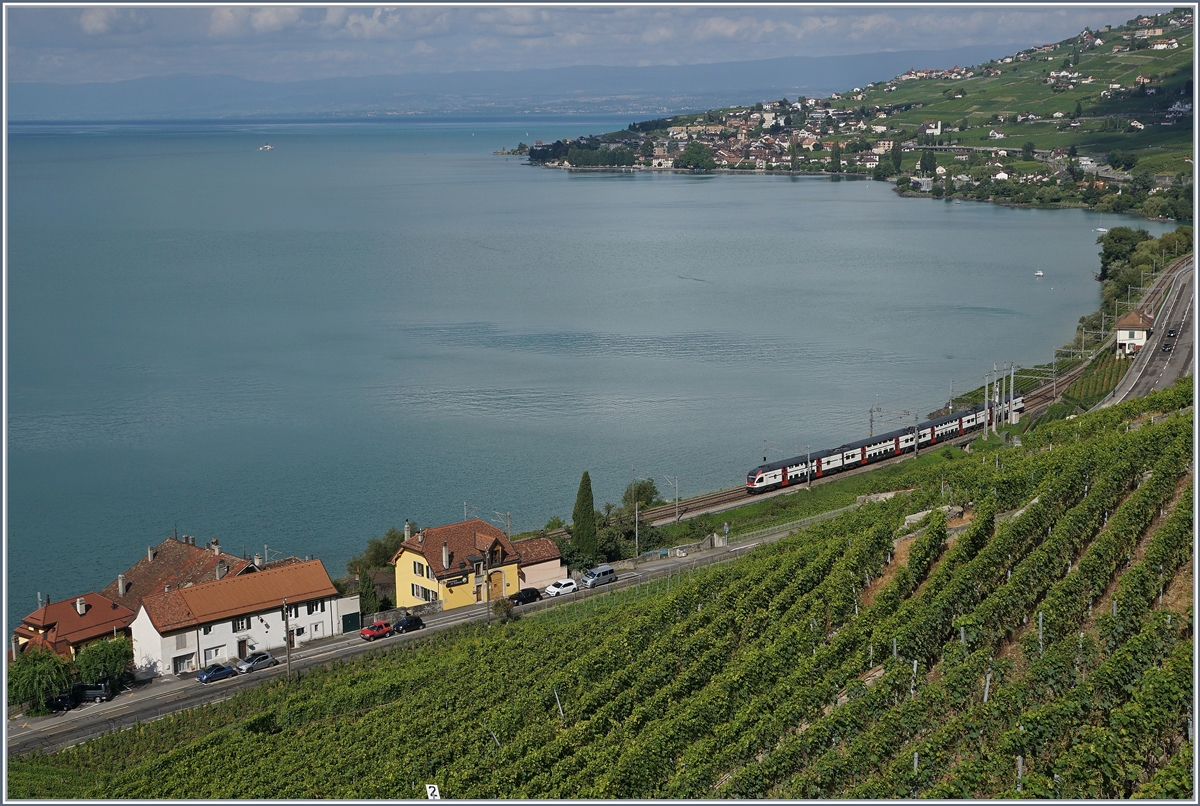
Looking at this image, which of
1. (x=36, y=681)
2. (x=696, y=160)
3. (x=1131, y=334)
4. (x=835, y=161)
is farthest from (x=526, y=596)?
(x=696, y=160)

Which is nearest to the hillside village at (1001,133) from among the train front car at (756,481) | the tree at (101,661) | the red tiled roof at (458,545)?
the train front car at (756,481)

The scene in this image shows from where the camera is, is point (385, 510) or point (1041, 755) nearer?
point (1041, 755)

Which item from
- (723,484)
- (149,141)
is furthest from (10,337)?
(149,141)

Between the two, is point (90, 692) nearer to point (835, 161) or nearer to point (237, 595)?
→ point (237, 595)

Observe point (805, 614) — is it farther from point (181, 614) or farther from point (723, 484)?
point (723, 484)

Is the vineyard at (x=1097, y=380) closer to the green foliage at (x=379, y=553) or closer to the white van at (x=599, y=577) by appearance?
the white van at (x=599, y=577)

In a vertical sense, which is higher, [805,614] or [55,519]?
[805,614]
